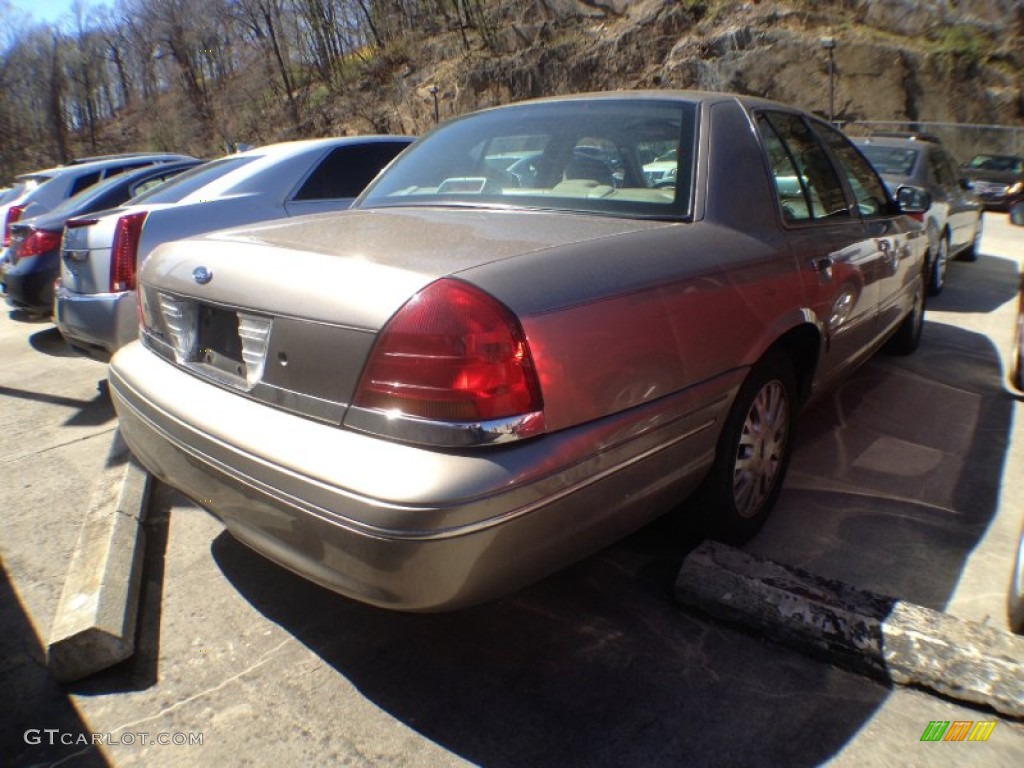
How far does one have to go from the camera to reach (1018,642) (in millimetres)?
2316

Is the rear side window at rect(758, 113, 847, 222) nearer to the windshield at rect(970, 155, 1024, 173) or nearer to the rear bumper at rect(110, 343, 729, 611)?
the rear bumper at rect(110, 343, 729, 611)

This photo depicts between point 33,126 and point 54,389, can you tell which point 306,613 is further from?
point 33,126

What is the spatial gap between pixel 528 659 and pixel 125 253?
3.52m

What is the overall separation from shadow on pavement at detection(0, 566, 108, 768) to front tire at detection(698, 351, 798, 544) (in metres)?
2.02

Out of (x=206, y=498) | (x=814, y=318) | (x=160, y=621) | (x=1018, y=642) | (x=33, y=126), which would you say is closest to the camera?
(x=1018, y=642)

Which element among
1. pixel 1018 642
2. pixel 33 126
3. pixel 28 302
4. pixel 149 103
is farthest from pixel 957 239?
pixel 149 103

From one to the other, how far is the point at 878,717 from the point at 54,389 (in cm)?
562

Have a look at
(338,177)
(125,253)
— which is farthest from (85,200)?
(125,253)

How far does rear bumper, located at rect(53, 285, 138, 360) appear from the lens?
457 centimetres

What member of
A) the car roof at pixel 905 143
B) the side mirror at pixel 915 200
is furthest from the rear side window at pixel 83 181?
the side mirror at pixel 915 200

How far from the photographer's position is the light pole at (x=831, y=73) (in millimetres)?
27922

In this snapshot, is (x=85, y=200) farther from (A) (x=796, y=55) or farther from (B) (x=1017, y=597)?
(A) (x=796, y=55)

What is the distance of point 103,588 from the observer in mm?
2670

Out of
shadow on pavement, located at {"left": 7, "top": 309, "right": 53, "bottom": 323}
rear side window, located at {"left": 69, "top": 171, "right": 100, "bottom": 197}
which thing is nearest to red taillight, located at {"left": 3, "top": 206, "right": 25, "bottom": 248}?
rear side window, located at {"left": 69, "top": 171, "right": 100, "bottom": 197}
